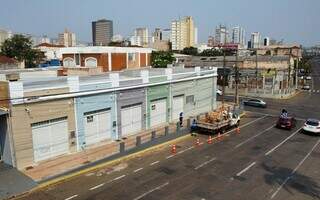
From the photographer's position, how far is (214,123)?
32562 mm

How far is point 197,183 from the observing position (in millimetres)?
20062

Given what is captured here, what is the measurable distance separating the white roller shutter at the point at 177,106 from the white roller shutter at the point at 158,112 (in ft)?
5.97

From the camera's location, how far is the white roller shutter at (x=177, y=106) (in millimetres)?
37938

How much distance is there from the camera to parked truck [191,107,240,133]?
106ft

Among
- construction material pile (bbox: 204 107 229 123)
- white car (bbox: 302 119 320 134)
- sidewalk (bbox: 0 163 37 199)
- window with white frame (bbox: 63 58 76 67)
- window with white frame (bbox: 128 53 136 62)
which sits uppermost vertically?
window with white frame (bbox: 128 53 136 62)

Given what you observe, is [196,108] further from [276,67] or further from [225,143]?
[276,67]

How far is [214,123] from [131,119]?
849 cm

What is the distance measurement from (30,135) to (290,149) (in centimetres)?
2167

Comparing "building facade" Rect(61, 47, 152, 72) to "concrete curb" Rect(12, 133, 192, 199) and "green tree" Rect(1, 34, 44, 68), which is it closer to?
"concrete curb" Rect(12, 133, 192, 199)

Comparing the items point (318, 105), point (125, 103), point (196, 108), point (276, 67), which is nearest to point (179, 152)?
point (125, 103)

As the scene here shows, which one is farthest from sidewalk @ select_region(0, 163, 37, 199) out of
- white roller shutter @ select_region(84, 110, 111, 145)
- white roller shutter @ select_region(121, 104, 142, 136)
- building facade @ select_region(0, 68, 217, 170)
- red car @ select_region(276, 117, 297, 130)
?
red car @ select_region(276, 117, 297, 130)

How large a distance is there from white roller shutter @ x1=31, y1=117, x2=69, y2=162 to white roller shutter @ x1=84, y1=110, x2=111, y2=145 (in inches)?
86.3

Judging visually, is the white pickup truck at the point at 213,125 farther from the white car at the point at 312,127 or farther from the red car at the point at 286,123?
the white car at the point at 312,127

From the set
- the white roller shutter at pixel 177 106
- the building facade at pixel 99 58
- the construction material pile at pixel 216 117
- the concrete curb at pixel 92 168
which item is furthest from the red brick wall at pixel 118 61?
the concrete curb at pixel 92 168
